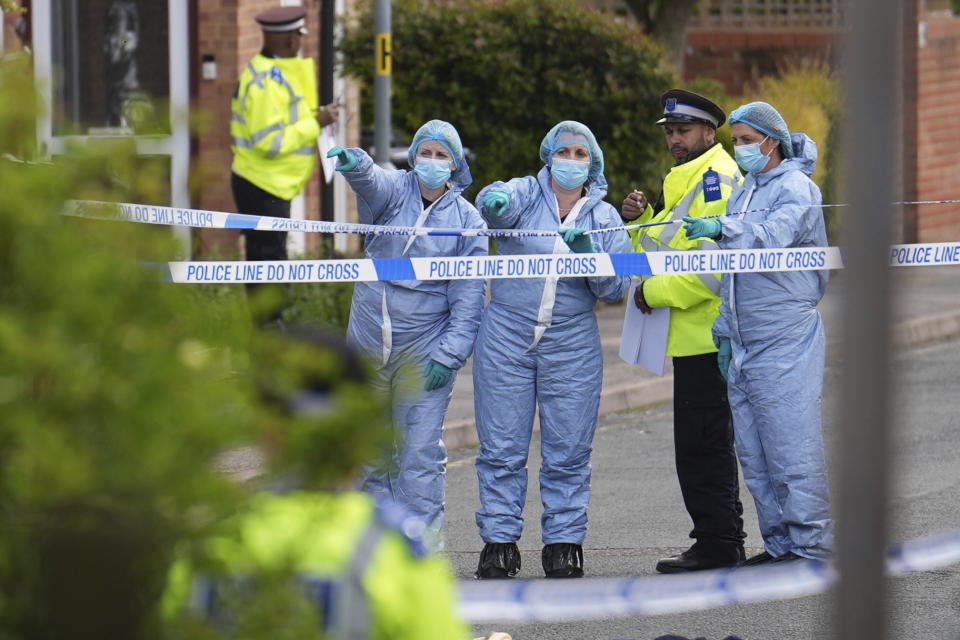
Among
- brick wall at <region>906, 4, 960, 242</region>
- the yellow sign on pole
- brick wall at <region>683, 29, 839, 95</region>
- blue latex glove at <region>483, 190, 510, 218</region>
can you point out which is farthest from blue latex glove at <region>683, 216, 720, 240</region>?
brick wall at <region>683, 29, 839, 95</region>

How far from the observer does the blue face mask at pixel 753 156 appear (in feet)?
21.1

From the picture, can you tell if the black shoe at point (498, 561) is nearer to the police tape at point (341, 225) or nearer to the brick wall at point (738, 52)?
the police tape at point (341, 225)

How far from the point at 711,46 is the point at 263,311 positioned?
20.3m

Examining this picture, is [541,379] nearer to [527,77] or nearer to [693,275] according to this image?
[693,275]

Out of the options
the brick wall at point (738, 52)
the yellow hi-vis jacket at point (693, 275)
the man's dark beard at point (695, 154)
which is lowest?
the yellow hi-vis jacket at point (693, 275)

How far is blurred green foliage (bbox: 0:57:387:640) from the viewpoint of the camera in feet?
6.57

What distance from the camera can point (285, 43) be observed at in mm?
10922

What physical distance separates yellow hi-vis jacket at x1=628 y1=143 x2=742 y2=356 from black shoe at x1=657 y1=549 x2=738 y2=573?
0.80 meters

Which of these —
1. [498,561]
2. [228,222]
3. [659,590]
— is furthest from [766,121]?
[228,222]

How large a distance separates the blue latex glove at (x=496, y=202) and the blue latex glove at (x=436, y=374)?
2.00 ft

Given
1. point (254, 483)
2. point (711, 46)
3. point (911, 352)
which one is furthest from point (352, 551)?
point (711, 46)

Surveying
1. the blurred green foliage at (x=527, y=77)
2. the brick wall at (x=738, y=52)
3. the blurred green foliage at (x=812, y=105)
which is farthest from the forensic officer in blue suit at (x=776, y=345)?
the brick wall at (x=738, y=52)

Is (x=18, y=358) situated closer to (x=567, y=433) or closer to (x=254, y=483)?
(x=254, y=483)

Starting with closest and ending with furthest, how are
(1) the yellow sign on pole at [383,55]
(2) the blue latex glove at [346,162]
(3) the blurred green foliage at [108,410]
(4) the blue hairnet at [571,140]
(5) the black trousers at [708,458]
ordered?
(3) the blurred green foliage at [108,410], (2) the blue latex glove at [346,162], (4) the blue hairnet at [571,140], (5) the black trousers at [708,458], (1) the yellow sign on pole at [383,55]
